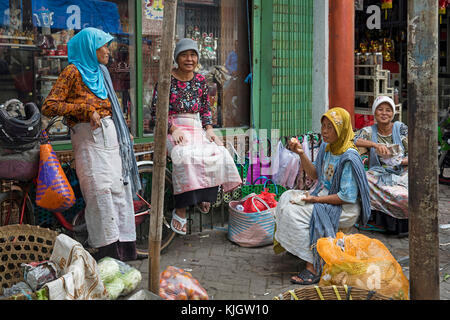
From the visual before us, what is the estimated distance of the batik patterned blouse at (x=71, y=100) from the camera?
15.6 ft

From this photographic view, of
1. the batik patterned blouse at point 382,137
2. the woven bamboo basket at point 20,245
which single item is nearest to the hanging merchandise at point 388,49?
the batik patterned blouse at point 382,137

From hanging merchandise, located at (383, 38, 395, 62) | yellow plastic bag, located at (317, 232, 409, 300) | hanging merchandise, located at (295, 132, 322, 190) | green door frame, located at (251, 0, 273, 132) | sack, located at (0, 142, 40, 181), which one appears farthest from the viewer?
hanging merchandise, located at (383, 38, 395, 62)

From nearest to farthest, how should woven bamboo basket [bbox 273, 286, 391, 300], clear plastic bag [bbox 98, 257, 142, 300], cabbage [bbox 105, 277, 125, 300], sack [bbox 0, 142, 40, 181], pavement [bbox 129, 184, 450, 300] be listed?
1. woven bamboo basket [bbox 273, 286, 391, 300]
2. cabbage [bbox 105, 277, 125, 300]
3. clear plastic bag [bbox 98, 257, 142, 300]
4. sack [bbox 0, 142, 40, 181]
5. pavement [bbox 129, 184, 450, 300]

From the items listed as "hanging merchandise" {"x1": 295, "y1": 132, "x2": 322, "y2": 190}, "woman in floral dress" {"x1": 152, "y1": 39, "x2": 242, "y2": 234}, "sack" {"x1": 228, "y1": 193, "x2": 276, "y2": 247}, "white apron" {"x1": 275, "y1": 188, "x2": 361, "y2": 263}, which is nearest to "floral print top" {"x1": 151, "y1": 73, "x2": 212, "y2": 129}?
"woman in floral dress" {"x1": 152, "y1": 39, "x2": 242, "y2": 234}

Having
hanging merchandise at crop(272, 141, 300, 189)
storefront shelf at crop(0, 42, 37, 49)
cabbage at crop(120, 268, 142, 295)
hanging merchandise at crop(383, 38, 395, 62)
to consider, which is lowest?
cabbage at crop(120, 268, 142, 295)

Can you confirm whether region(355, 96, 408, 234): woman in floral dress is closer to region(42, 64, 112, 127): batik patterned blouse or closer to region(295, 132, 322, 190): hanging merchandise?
region(295, 132, 322, 190): hanging merchandise

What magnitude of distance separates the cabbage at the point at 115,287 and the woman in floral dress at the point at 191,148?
4.60ft

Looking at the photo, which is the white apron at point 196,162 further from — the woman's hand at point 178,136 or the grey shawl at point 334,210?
the grey shawl at point 334,210

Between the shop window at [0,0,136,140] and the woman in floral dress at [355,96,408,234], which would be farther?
the woman in floral dress at [355,96,408,234]

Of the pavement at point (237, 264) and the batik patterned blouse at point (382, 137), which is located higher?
the batik patterned blouse at point (382, 137)

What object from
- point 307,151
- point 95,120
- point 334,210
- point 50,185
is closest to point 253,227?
point 334,210

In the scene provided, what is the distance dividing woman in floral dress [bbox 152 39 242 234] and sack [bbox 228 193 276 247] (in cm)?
32

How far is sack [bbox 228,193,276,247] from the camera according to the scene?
18.9 feet

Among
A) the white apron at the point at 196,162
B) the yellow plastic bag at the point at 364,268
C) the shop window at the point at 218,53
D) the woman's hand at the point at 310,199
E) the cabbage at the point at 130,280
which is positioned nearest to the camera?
the yellow plastic bag at the point at 364,268
